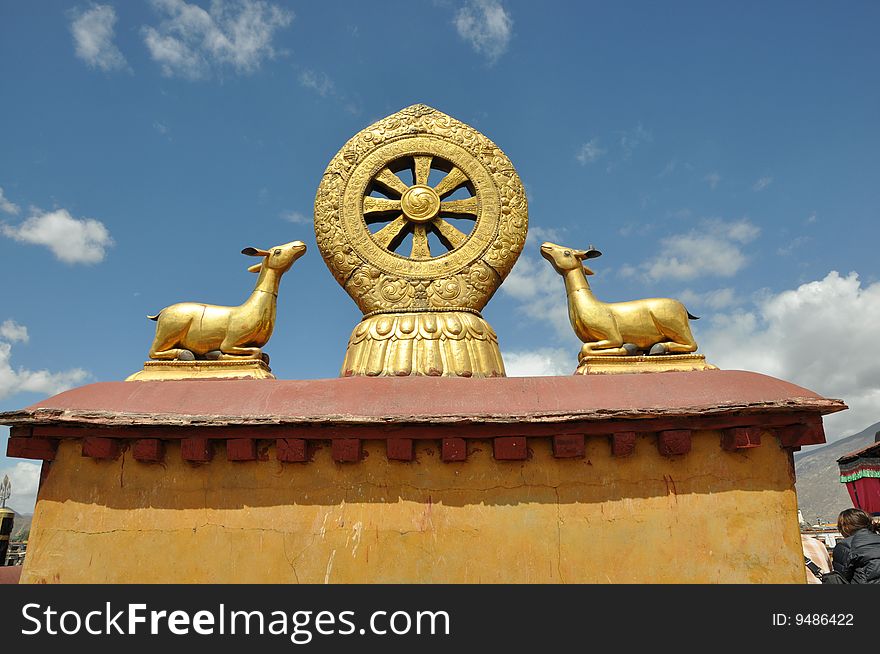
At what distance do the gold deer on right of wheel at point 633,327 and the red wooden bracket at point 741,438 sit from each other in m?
1.07

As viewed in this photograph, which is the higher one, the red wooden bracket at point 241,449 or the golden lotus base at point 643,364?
the golden lotus base at point 643,364

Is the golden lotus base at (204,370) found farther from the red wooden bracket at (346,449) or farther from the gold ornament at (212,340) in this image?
the red wooden bracket at (346,449)

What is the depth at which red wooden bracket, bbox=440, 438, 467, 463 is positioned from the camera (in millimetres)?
4754

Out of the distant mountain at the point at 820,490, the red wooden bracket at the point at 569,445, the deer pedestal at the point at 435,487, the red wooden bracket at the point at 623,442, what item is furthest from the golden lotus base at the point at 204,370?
the distant mountain at the point at 820,490

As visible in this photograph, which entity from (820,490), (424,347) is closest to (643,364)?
(424,347)

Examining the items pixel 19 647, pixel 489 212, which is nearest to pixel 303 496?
pixel 19 647

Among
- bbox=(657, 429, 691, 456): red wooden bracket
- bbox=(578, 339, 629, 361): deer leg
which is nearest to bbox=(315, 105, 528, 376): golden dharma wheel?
bbox=(578, 339, 629, 361): deer leg

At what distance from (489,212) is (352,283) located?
69.1 inches

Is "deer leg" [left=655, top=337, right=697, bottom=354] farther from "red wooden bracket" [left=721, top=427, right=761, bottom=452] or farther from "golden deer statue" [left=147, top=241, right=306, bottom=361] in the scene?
"golden deer statue" [left=147, top=241, right=306, bottom=361]

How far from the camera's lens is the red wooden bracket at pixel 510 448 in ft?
15.6

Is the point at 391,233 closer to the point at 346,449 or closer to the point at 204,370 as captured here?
the point at 204,370

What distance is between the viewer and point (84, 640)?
13.5ft

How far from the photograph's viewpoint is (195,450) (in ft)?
15.8

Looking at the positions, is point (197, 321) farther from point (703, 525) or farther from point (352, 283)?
point (703, 525)
